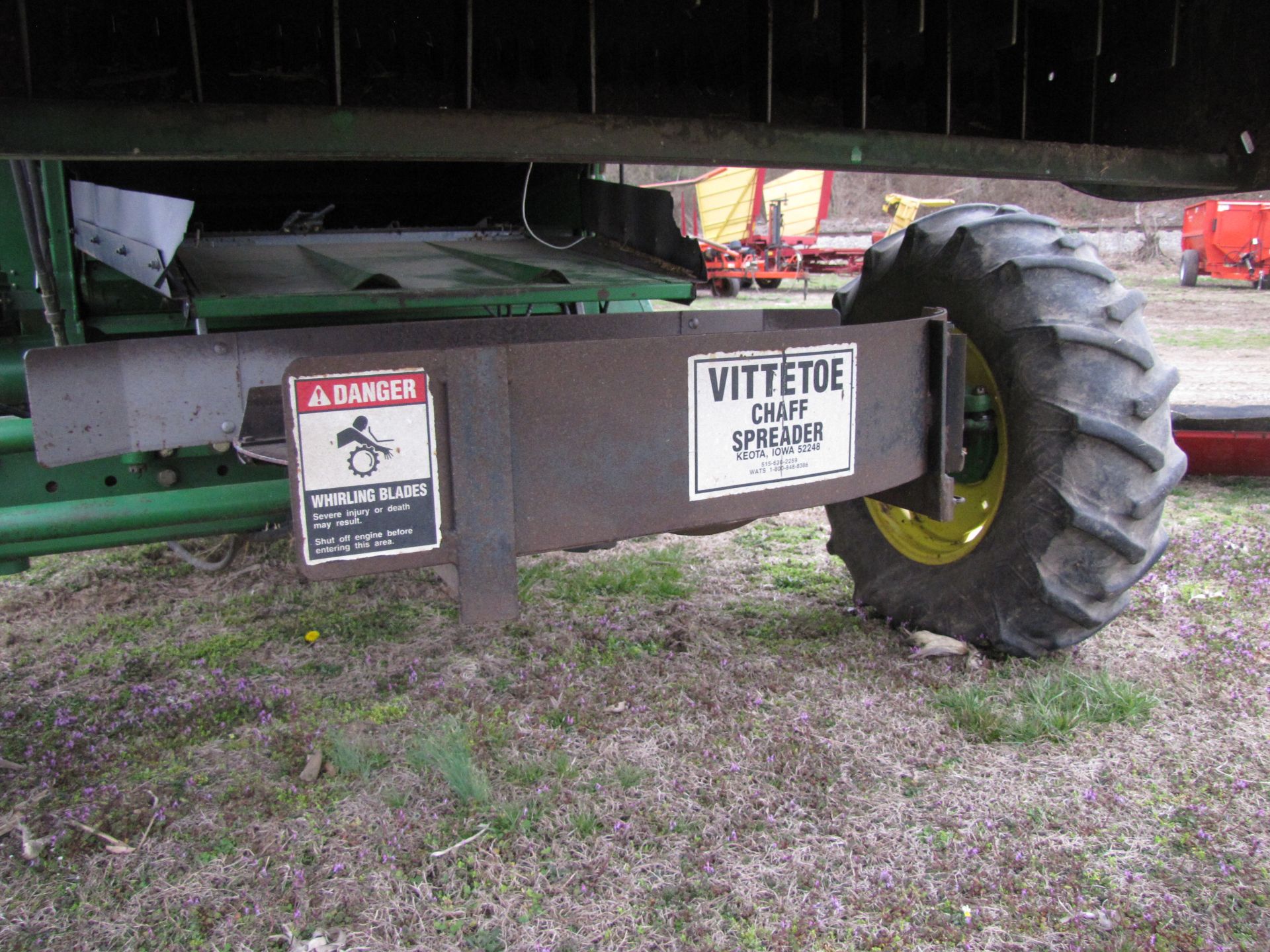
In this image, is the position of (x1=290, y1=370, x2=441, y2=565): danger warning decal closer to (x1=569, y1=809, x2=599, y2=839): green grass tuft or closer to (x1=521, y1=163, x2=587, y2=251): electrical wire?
(x1=569, y1=809, x2=599, y2=839): green grass tuft

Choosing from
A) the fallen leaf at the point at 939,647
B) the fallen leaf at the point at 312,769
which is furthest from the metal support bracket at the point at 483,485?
the fallen leaf at the point at 939,647

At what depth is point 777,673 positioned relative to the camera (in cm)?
269

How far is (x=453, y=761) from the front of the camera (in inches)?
84.8

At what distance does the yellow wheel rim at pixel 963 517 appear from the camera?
263 cm

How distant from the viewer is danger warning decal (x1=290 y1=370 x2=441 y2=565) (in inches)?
61.7

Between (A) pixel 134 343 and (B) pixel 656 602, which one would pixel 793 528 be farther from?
(A) pixel 134 343

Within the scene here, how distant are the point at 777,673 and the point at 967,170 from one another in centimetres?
141

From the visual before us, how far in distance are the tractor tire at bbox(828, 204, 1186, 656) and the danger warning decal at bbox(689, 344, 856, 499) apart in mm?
618

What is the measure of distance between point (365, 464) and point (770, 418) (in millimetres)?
845

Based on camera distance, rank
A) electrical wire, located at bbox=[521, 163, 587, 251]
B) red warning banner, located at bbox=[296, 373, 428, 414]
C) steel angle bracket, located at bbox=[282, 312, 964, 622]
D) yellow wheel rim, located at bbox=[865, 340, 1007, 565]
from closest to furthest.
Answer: red warning banner, located at bbox=[296, 373, 428, 414]
steel angle bracket, located at bbox=[282, 312, 964, 622]
yellow wheel rim, located at bbox=[865, 340, 1007, 565]
electrical wire, located at bbox=[521, 163, 587, 251]

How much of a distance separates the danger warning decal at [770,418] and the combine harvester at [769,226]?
14934 mm

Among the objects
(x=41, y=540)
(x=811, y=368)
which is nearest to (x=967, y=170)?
(x=811, y=368)

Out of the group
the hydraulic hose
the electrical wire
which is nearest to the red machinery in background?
the electrical wire

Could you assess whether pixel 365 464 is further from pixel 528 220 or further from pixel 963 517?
pixel 528 220
